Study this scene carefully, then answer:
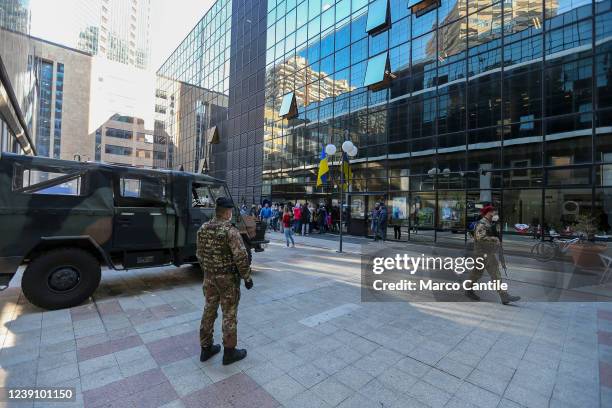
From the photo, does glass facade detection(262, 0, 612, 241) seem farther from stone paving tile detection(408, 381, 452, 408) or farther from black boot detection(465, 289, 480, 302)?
stone paving tile detection(408, 381, 452, 408)

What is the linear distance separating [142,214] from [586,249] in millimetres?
11079

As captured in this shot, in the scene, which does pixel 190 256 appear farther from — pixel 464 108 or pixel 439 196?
pixel 464 108

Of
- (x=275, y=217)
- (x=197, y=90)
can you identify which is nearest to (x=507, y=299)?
(x=275, y=217)

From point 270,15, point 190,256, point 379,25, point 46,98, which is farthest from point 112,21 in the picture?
point 190,256

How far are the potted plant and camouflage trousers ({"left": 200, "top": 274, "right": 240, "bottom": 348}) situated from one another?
9662 mm

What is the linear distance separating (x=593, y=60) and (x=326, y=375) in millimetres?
14228

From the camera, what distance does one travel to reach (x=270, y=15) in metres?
26.6

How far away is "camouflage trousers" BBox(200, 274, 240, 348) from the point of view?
3402 mm

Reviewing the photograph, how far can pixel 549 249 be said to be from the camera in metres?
10.5

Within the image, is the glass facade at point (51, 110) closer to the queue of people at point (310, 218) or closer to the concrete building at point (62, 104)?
the concrete building at point (62, 104)

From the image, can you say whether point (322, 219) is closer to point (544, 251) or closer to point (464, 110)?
point (464, 110)

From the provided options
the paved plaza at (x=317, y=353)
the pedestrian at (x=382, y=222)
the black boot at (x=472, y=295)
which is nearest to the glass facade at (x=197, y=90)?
the pedestrian at (x=382, y=222)

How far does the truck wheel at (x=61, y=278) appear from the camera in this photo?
15.9ft

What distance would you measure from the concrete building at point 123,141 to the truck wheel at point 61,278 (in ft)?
257
